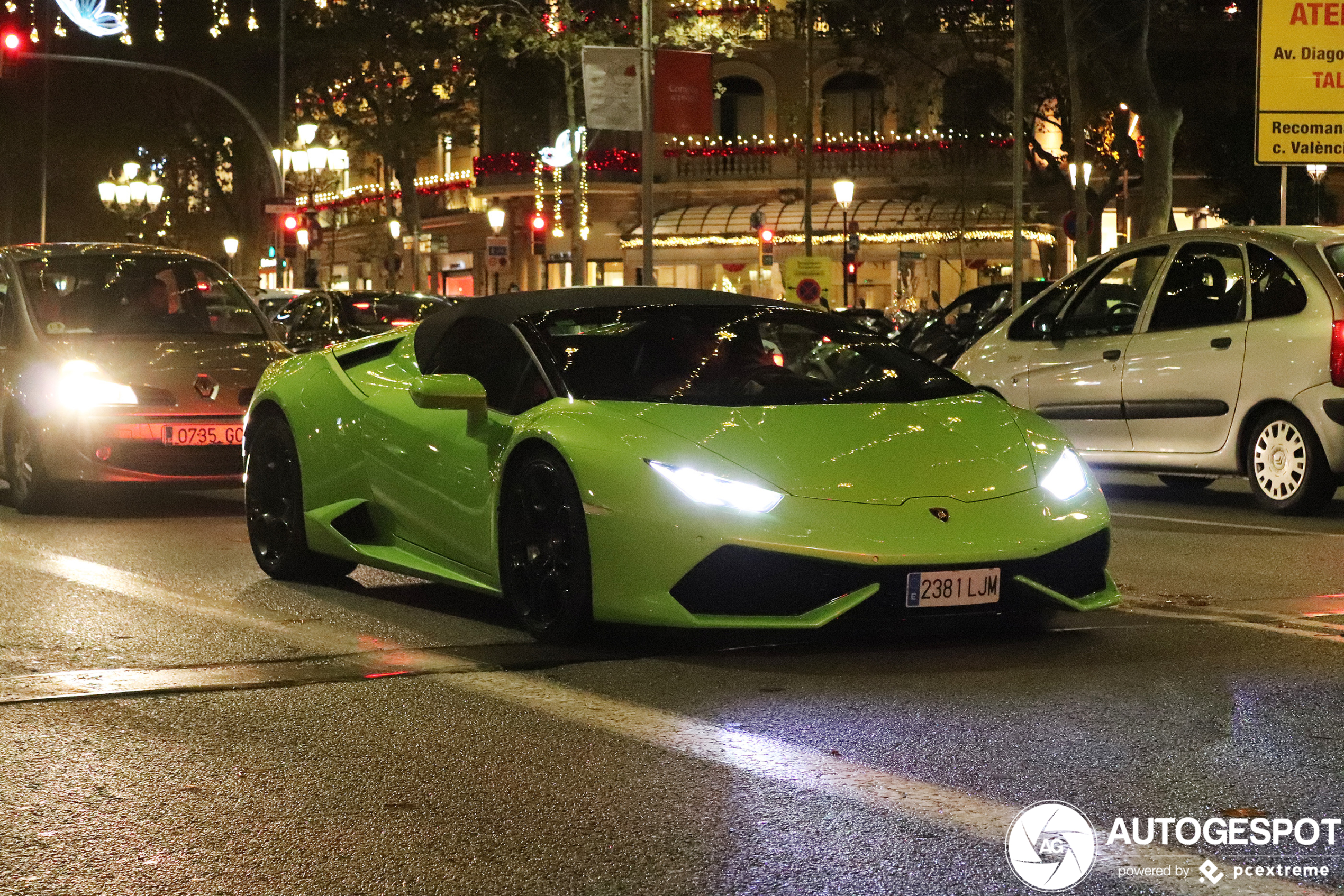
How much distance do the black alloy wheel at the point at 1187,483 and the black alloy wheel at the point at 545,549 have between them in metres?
7.58

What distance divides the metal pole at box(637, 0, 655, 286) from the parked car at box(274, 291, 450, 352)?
7.80 m

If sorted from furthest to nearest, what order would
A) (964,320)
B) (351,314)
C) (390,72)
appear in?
(390,72) < (964,320) < (351,314)

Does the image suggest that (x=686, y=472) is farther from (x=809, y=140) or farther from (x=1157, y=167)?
(x=809, y=140)

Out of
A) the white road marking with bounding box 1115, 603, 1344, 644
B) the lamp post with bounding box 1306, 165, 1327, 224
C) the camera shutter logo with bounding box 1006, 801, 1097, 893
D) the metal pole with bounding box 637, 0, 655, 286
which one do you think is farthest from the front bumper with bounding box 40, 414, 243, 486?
the lamp post with bounding box 1306, 165, 1327, 224

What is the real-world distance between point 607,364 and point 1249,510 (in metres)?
5.96

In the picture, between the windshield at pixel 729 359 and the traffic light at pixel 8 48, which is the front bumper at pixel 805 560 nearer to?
the windshield at pixel 729 359

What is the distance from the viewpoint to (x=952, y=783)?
199 inches

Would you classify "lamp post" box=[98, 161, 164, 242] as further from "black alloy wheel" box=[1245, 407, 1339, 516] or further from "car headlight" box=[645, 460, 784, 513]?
"car headlight" box=[645, 460, 784, 513]

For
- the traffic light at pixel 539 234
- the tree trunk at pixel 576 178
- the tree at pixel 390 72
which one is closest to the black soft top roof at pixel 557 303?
the tree trunk at pixel 576 178

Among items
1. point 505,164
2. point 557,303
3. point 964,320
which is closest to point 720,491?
point 557,303

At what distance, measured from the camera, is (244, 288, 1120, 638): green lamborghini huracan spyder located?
21.8 feet

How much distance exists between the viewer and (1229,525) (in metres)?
11.4

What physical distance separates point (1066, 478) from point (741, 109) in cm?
5261

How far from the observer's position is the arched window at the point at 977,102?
52844 millimetres
